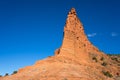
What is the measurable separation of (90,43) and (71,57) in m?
17.7

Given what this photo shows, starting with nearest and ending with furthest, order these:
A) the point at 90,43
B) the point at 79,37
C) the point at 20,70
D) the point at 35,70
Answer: the point at 35,70 → the point at 20,70 → the point at 79,37 → the point at 90,43

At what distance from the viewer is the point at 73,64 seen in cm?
6700

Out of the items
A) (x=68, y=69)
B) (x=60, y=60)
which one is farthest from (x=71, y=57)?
(x=68, y=69)

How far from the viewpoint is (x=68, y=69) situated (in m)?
61.9

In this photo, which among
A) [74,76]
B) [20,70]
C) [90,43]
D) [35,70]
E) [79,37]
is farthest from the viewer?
[90,43]

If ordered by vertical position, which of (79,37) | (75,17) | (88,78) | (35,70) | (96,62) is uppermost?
(75,17)

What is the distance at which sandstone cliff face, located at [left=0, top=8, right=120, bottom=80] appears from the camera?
6044cm

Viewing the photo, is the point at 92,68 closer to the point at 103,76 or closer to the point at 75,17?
the point at 103,76

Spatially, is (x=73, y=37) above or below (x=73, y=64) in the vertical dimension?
above

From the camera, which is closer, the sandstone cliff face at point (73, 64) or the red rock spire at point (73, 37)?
the sandstone cliff face at point (73, 64)

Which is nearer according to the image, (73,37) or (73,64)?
(73,64)

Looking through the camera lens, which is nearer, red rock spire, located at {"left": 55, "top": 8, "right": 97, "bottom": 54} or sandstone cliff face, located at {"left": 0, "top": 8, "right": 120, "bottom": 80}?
sandstone cliff face, located at {"left": 0, "top": 8, "right": 120, "bottom": 80}

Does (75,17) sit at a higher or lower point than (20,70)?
higher

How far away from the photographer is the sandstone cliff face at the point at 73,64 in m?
60.4
